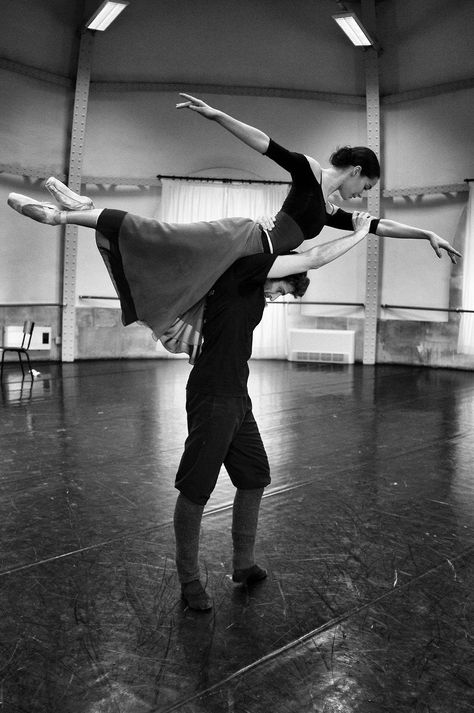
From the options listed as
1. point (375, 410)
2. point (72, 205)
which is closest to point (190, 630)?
point (72, 205)

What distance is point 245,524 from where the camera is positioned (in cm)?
290

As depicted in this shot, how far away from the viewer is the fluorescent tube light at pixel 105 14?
376 inches

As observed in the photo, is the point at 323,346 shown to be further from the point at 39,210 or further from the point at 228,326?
the point at 39,210

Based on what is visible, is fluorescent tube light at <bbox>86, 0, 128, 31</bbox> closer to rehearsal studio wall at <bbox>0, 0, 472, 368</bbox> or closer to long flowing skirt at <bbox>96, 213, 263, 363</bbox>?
rehearsal studio wall at <bbox>0, 0, 472, 368</bbox>

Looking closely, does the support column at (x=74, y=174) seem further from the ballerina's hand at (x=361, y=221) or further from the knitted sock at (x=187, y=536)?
the knitted sock at (x=187, y=536)

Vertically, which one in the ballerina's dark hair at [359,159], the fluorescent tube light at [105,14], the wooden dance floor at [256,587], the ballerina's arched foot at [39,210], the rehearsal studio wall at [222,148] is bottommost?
the wooden dance floor at [256,587]

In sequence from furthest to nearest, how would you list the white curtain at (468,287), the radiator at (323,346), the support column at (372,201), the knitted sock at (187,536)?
the radiator at (323,346) → the support column at (372,201) → the white curtain at (468,287) → the knitted sock at (187,536)

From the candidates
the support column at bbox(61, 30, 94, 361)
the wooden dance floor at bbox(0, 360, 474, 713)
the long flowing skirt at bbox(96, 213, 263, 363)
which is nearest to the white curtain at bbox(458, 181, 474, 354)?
the wooden dance floor at bbox(0, 360, 474, 713)

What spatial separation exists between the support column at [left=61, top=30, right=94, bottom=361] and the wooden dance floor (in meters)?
5.40

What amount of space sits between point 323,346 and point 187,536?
924 centimetres

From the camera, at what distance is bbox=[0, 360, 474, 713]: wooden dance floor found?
215 cm

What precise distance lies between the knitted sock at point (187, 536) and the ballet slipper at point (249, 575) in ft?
0.77

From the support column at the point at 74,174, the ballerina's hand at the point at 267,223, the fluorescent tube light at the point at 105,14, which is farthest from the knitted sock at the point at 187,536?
the support column at the point at 74,174

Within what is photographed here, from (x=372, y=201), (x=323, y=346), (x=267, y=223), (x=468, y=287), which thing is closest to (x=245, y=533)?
(x=267, y=223)
